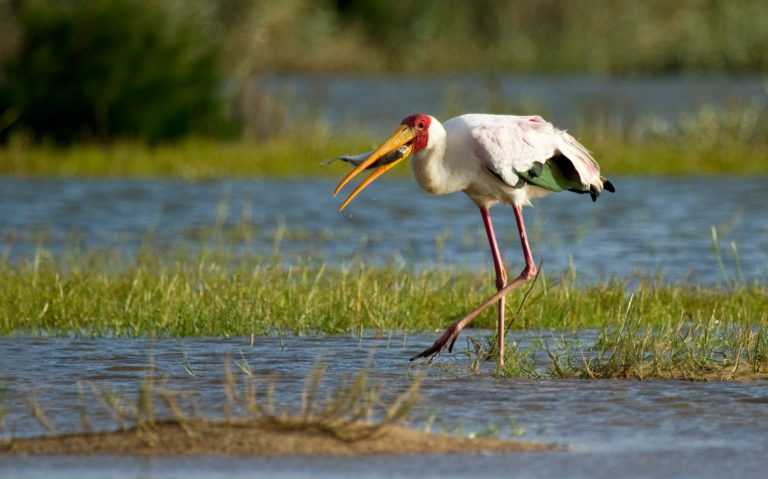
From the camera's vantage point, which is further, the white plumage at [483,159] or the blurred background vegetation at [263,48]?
the blurred background vegetation at [263,48]

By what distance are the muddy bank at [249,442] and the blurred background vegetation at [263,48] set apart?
40.0 ft

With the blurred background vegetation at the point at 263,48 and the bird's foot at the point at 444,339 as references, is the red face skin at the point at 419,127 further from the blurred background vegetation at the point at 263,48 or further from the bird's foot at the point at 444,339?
the blurred background vegetation at the point at 263,48

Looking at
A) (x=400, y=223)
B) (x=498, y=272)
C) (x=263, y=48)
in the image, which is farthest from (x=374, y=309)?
(x=263, y=48)

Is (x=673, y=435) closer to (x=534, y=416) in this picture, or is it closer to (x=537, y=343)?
(x=534, y=416)

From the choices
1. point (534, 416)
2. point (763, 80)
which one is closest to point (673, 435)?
point (534, 416)

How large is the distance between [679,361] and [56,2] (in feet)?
47.6

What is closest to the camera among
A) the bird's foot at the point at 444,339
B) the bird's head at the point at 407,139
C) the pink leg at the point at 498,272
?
the bird's head at the point at 407,139

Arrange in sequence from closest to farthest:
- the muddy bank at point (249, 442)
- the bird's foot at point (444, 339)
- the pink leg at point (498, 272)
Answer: the muddy bank at point (249, 442) < the bird's foot at point (444, 339) < the pink leg at point (498, 272)

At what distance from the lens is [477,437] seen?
499cm

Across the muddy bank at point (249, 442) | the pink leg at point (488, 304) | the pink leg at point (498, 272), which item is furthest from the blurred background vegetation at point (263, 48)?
the muddy bank at point (249, 442)

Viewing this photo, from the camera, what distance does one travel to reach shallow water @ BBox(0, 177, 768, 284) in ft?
37.5

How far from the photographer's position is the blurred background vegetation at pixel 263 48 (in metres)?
17.4

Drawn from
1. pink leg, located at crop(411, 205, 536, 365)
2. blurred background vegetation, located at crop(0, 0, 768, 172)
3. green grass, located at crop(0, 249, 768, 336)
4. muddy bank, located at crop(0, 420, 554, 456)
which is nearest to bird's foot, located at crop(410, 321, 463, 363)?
pink leg, located at crop(411, 205, 536, 365)

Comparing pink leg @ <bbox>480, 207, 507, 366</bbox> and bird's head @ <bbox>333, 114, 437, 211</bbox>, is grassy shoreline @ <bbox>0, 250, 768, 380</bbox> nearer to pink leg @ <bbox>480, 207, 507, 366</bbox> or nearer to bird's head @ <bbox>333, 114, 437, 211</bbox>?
pink leg @ <bbox>480, 207, 507, 366</bbox>
